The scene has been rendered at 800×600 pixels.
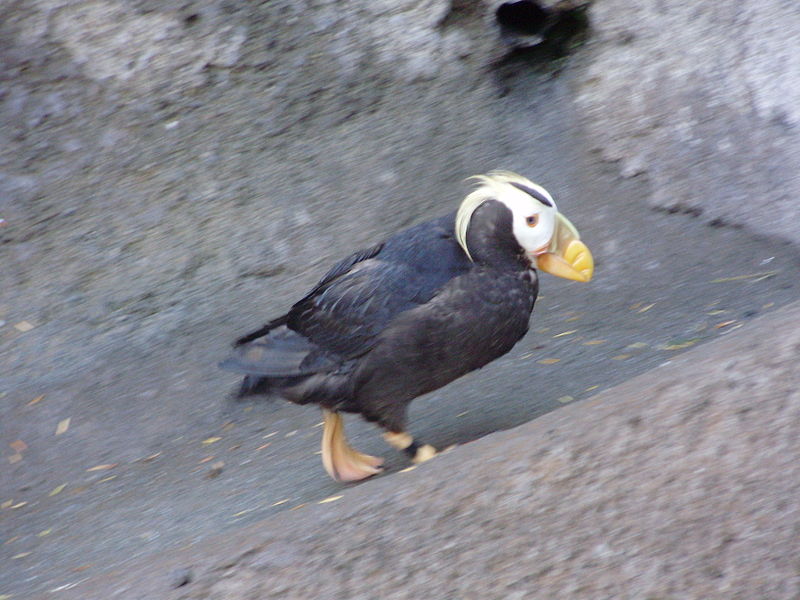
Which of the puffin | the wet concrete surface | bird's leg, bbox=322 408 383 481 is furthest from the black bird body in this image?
the wet concrete surface

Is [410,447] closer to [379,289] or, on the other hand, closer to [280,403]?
[379,289]

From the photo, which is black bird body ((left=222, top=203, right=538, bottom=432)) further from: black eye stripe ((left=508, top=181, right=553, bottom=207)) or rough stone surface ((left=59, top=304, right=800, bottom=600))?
rough stone surface ((left=59, top=304, right=800, bottom=600))

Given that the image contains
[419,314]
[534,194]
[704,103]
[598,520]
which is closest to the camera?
[598,520]

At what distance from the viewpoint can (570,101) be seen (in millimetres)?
6066

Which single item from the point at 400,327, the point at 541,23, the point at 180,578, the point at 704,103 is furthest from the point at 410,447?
the point at 541,23

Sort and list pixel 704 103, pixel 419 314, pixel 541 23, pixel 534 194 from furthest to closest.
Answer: pixel 541 23 < pixel 704 103 < pixel 534 194 < pixel 419 314

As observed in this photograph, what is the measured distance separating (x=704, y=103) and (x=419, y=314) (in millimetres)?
3098

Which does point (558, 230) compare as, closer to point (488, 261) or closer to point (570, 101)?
point (488, 261)

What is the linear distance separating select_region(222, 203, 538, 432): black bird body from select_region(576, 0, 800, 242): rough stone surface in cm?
248

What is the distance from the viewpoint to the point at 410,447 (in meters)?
3.57

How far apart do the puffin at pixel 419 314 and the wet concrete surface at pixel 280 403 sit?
36 cm

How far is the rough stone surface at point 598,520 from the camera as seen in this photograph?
2.22m

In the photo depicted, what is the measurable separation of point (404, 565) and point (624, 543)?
20.4 inches

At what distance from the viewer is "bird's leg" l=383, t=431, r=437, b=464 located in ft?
11.6
